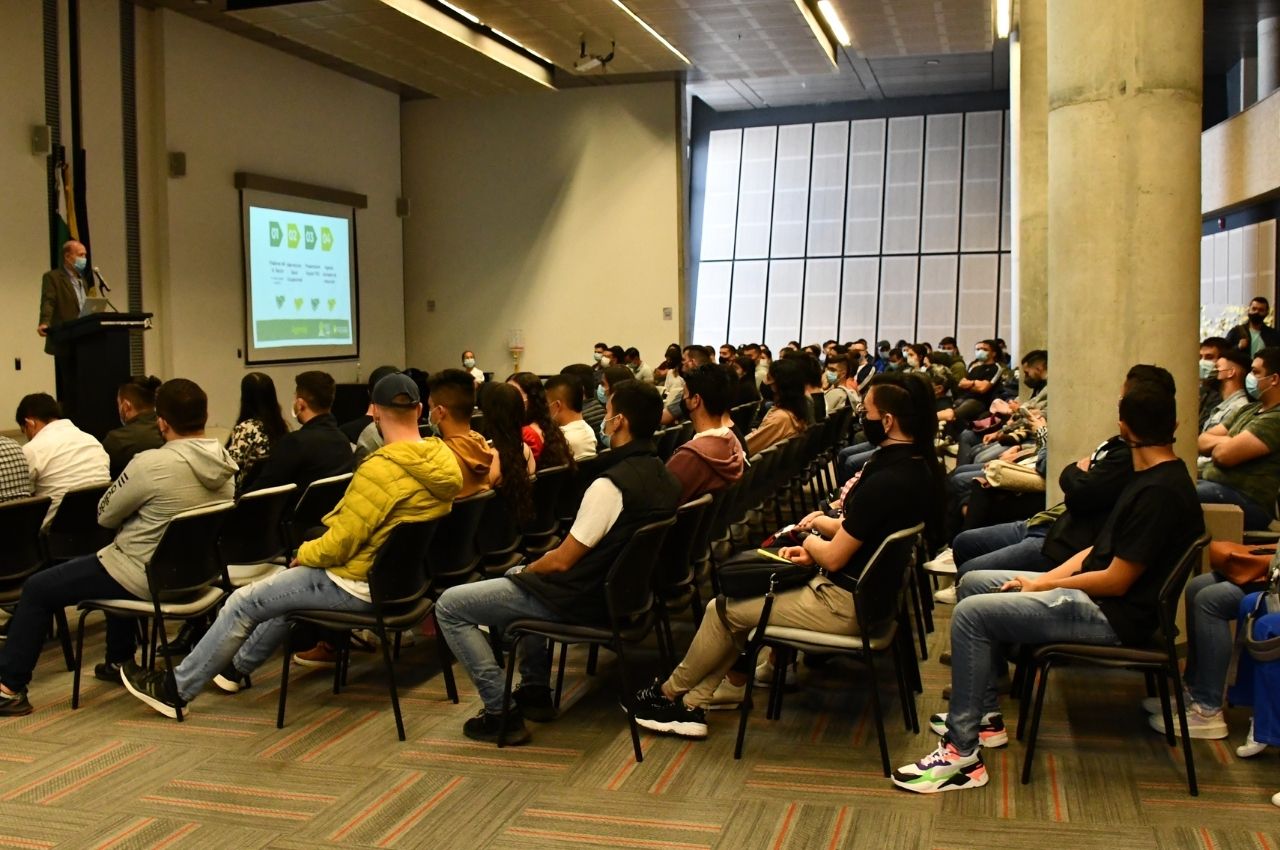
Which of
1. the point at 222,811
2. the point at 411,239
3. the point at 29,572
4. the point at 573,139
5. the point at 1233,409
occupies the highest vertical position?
the point at 573,139

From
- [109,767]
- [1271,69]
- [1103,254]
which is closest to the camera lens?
[109,767]

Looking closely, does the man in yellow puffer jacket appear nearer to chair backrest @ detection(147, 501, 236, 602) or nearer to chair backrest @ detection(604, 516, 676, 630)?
chair backrest @ detection(147, 501, 236, 602)

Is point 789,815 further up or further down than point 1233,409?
further down

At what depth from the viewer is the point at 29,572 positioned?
470 cm

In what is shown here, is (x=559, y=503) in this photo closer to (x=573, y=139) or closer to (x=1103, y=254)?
(x=1103, y=254)

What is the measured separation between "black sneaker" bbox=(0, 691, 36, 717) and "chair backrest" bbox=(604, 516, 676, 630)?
2.22m

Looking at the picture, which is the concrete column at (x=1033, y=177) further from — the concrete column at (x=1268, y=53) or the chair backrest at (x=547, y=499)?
the chair backrest at (x=547, y=499)

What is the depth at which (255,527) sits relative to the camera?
191 inches

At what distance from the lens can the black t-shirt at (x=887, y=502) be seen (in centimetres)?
382

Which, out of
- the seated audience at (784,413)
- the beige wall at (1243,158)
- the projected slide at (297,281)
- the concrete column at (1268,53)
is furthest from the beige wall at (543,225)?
the seated audience at (784,413)

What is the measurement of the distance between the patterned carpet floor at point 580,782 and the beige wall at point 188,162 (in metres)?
9.11

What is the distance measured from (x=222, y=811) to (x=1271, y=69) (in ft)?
55.0

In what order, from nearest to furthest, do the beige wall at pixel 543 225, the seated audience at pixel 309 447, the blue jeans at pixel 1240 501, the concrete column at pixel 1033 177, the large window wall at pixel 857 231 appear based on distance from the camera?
the blue jeans at pixel 1240 501 < the seated audience at pixel 309 447 < the concrete column at pixel 1033 177 < the beige wall at pixel 543 225 < the large window wall at pixel 857 231

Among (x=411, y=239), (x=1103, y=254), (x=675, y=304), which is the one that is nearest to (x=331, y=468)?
(x=1103, y=254)
